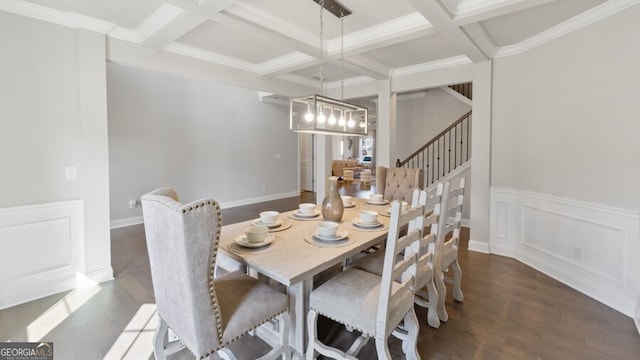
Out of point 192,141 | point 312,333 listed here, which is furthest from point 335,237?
point 192,141

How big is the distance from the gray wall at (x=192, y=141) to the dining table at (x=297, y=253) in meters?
3.87

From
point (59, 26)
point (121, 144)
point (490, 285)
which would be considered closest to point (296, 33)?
point (59, 26)

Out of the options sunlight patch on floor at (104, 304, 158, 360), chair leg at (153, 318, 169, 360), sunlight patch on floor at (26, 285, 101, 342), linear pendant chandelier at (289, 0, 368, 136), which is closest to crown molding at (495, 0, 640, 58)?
linear pendant chandelier at (289, 0, 368, 136)

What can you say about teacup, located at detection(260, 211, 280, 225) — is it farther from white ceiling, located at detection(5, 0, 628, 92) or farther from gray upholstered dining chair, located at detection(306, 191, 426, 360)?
white ceiling, located at detection(5, 0, 628, 92)

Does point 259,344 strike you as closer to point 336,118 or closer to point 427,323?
point 427,323

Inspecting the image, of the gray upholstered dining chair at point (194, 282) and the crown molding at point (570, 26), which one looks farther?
the crown molding at point (570, 26)

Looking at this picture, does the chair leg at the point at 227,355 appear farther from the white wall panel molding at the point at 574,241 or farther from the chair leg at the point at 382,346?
the white wall panel molding at the point at 574,241

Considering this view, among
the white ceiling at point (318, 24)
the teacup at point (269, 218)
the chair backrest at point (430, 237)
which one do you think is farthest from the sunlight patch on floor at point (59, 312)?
the chair backrest at point (430, 237)

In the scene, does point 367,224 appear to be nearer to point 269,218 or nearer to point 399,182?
point 269,218

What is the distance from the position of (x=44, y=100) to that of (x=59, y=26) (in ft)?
2.26

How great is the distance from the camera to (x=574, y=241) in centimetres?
295

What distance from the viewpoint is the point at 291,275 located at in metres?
1.41

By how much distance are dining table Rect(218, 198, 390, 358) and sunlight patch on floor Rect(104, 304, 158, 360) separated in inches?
28.2

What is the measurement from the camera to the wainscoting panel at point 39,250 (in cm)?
251
